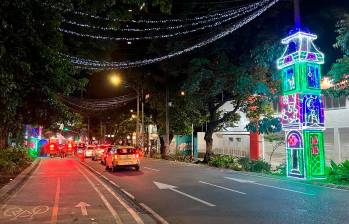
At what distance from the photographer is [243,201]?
41.4ft

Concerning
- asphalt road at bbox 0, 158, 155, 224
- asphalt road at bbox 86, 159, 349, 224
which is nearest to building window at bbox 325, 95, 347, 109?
asphalt road at bbox 86, 159, 349, 224

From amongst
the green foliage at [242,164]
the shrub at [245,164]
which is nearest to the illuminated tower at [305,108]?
the green foliage at [242,164]

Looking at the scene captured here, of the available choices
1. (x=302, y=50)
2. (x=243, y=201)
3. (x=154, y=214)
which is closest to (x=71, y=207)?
(x=154, y=214)

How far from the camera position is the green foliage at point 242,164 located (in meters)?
24.4

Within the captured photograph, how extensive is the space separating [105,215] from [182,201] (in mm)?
3081

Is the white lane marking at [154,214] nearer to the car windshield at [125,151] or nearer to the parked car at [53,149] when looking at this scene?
the car windshield at [125,151]

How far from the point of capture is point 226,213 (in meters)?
10.6

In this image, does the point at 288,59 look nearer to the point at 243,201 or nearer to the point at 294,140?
the point at 294,140

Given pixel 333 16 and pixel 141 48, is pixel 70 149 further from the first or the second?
pixel 333 16

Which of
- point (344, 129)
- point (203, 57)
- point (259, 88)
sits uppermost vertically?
point (203, 57)

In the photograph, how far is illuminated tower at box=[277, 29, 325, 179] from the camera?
19.2 m

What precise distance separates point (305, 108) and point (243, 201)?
8.39 meters

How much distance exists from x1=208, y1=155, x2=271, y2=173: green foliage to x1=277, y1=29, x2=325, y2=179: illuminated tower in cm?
435

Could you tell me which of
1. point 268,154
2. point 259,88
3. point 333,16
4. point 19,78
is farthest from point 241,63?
point 19,78
